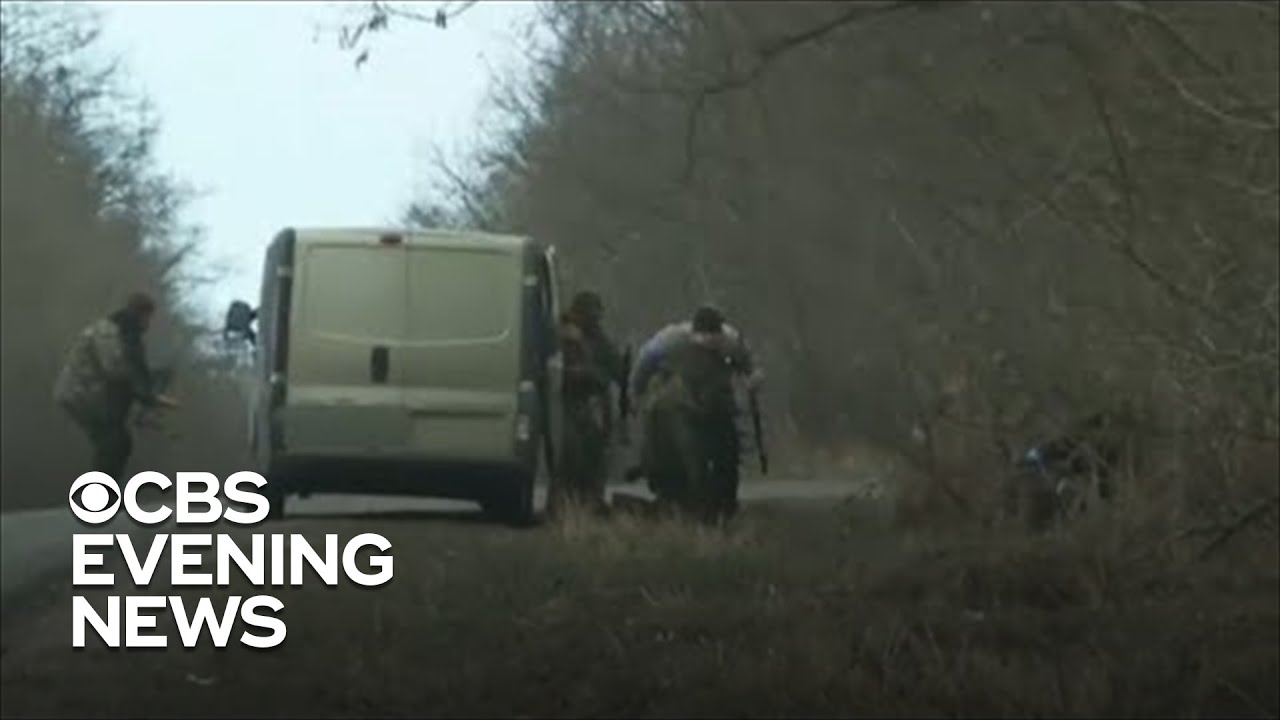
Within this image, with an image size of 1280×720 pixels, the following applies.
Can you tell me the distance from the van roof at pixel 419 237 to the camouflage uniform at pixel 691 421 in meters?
0.89

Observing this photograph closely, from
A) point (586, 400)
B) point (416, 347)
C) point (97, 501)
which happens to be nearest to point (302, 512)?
point (97, 501)

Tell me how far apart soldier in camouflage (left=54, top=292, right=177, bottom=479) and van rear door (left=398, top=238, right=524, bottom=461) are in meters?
1.50

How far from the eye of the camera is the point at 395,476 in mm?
15227

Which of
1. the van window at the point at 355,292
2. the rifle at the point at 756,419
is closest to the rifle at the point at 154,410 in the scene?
the van window at the point at 355,292

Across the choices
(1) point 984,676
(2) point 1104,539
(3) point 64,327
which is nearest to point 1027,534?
(2) point 1104,539

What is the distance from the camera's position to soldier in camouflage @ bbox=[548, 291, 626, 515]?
16156 mm

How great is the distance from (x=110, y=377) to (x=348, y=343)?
1.66 metres

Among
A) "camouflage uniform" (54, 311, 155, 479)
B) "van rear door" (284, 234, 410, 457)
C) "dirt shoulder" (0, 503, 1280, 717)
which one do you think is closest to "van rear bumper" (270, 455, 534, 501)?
"van rear door" (284, 234, 410, 457)

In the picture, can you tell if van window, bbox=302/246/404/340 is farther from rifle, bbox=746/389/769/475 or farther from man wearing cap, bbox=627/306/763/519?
rifle, bbox=746/389/769/475

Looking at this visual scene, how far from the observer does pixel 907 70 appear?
16516mm

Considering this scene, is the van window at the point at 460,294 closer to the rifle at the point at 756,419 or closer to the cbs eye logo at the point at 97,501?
the rifle at the point at 756,419

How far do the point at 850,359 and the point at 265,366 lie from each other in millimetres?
2936

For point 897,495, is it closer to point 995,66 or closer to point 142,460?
point 995,66

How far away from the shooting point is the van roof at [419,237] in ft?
52.4
